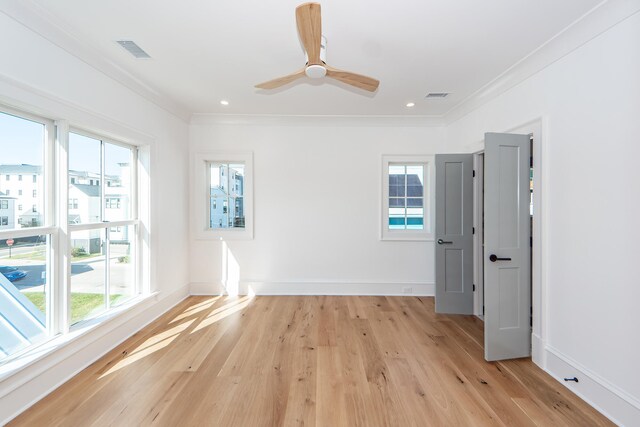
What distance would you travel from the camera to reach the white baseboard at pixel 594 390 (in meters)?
1.65

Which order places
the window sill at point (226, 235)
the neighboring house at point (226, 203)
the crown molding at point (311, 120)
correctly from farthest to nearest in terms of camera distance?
the neighboring house at point (226, 203), the window sill at point (226, 235), the crown molding at point (311, 120)

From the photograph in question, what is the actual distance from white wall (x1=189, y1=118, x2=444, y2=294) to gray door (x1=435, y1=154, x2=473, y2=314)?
59 centimetres

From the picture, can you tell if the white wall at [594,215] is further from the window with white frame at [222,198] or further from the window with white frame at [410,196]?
the window with white frame at [222,198]

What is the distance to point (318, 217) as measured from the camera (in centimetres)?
413

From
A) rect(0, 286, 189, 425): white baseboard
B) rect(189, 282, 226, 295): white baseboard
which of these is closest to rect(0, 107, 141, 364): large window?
rect(0, 286, 189, 425): white baseboard

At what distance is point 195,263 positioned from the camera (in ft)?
13.5

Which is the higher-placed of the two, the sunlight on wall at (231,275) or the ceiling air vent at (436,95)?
the ceiling air vent at (436,95)

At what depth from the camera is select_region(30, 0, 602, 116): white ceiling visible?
1.79m

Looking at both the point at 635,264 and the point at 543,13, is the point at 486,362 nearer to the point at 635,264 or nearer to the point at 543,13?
the point at 635,264

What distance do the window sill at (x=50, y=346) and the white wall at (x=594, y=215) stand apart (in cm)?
402

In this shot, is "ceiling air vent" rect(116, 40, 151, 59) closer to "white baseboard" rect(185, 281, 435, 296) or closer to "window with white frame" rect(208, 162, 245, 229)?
"window with white frame" rect(208, 162, 245, 229)

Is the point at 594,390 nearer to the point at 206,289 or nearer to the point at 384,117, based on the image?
the point at 384,117

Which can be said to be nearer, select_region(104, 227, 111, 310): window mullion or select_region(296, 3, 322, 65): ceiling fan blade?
select_region(296, 3, 322, 65): ceiling fan blade

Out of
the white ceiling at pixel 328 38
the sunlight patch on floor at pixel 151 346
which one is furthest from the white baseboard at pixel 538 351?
the sunlight patch on floor at pixel 151 346
